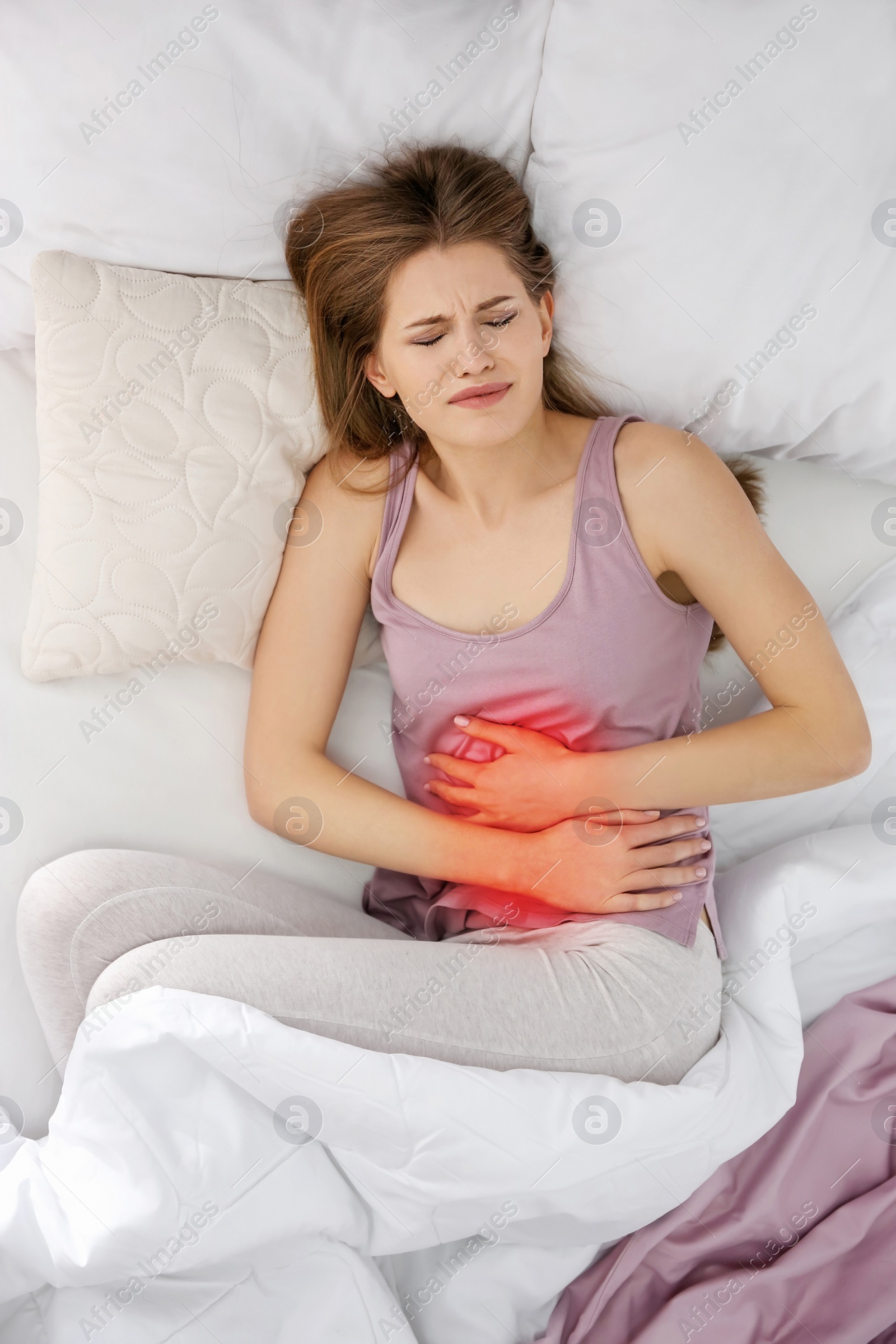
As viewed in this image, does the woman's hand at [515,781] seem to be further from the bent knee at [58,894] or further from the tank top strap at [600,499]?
the bent knee at [58,894]

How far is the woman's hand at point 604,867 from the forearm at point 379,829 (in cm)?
2

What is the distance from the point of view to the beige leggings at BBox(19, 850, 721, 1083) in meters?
0.98

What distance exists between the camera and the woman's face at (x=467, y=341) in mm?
1023

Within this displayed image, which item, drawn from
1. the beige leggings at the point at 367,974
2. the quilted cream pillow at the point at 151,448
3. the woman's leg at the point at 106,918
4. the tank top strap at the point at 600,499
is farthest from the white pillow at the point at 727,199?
the woman's leg at the point at 106,918

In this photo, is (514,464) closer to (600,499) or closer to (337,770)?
(600,499)

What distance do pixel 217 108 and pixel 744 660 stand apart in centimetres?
82

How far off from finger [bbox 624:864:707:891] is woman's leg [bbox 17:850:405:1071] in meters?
0.38

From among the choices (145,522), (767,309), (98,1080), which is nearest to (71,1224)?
(98,1080)

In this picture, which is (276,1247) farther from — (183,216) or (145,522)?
(183,216)

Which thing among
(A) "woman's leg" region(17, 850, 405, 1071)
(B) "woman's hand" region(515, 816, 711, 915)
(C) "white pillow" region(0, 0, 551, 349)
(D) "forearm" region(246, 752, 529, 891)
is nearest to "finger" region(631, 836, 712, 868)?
(B) "woman's hand" region(515, 816, 711, 915)

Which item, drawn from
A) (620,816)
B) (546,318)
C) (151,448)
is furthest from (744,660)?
(151,448)

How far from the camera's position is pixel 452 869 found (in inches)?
45.2

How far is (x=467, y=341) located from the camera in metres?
1.02

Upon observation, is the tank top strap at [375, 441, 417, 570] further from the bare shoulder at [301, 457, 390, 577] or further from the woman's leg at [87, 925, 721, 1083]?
the woman's leg at [87, 925, 721, 1083]
